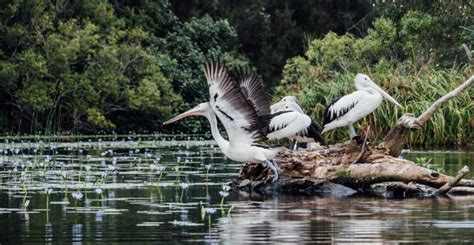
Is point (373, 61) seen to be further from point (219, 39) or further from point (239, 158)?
point (239, 158)

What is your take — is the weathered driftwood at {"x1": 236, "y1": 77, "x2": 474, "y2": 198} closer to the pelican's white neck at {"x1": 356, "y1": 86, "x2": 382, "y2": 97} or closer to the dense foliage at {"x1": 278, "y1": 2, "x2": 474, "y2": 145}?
the pelican's white neck at {"x1": 356, "y1": 86, "x2": 382, "y2": 97}

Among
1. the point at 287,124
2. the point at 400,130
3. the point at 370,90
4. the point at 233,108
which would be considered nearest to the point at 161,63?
the point at 370,90

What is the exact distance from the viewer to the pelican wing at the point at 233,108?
1812cm

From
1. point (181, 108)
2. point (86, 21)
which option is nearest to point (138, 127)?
point (181, 108)

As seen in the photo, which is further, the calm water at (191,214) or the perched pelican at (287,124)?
the perched pelican at (287,124)

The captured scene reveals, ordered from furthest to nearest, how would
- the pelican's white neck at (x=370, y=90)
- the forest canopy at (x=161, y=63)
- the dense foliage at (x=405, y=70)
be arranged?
the forest canopy at (x=161, y=63) < the dense foliage at (x=405, y=70) < the pelican's white neck at (x=370, y=90)

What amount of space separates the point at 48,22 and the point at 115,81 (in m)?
3.17

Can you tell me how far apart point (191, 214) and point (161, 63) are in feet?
121

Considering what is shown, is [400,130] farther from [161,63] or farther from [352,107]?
[161,63]

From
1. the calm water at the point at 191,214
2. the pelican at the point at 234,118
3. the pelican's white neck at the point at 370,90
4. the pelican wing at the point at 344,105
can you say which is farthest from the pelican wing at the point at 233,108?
the pelican's white neck at the point at 370,90

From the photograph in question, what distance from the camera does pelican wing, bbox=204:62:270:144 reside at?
18.1 metres

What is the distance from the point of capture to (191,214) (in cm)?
1584

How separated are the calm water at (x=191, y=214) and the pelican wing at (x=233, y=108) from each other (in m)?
0.90

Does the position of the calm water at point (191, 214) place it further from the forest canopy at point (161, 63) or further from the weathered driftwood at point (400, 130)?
the forest canopy at point (161, 63)
